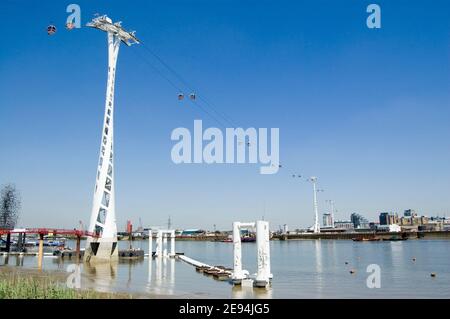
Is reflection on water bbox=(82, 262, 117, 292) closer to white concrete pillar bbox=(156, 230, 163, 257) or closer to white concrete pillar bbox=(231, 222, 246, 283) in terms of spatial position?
white concrete pillar bbox=(231, 222, 246, 283)

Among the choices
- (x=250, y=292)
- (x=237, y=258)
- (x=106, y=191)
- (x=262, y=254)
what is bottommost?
(x=250, y=292)

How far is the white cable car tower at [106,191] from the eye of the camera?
64.5 meters

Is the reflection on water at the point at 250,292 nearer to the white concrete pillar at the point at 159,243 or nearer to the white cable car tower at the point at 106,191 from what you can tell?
the white cable car tower at the point at 106,191

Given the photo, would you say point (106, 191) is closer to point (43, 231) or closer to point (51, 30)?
point (43, 231)

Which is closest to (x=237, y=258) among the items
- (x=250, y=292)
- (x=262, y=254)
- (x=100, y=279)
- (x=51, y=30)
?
(x=262, y=254)

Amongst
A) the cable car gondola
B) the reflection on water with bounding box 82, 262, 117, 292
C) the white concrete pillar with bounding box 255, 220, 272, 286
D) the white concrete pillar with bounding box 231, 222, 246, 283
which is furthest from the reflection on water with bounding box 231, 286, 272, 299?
the cable car gondola

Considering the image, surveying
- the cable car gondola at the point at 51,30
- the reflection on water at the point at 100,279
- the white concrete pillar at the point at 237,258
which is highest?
the cable car gondola at the point at 51,30

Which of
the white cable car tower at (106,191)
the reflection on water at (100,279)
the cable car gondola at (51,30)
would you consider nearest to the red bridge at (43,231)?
the white cable car tower at (106,191)

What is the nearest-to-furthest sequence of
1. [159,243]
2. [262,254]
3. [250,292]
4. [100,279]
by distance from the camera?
[250,292], [262,254], [100,279], [159,243]

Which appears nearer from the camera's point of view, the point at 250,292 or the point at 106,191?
the point at 250,292

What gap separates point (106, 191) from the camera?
6556cm
